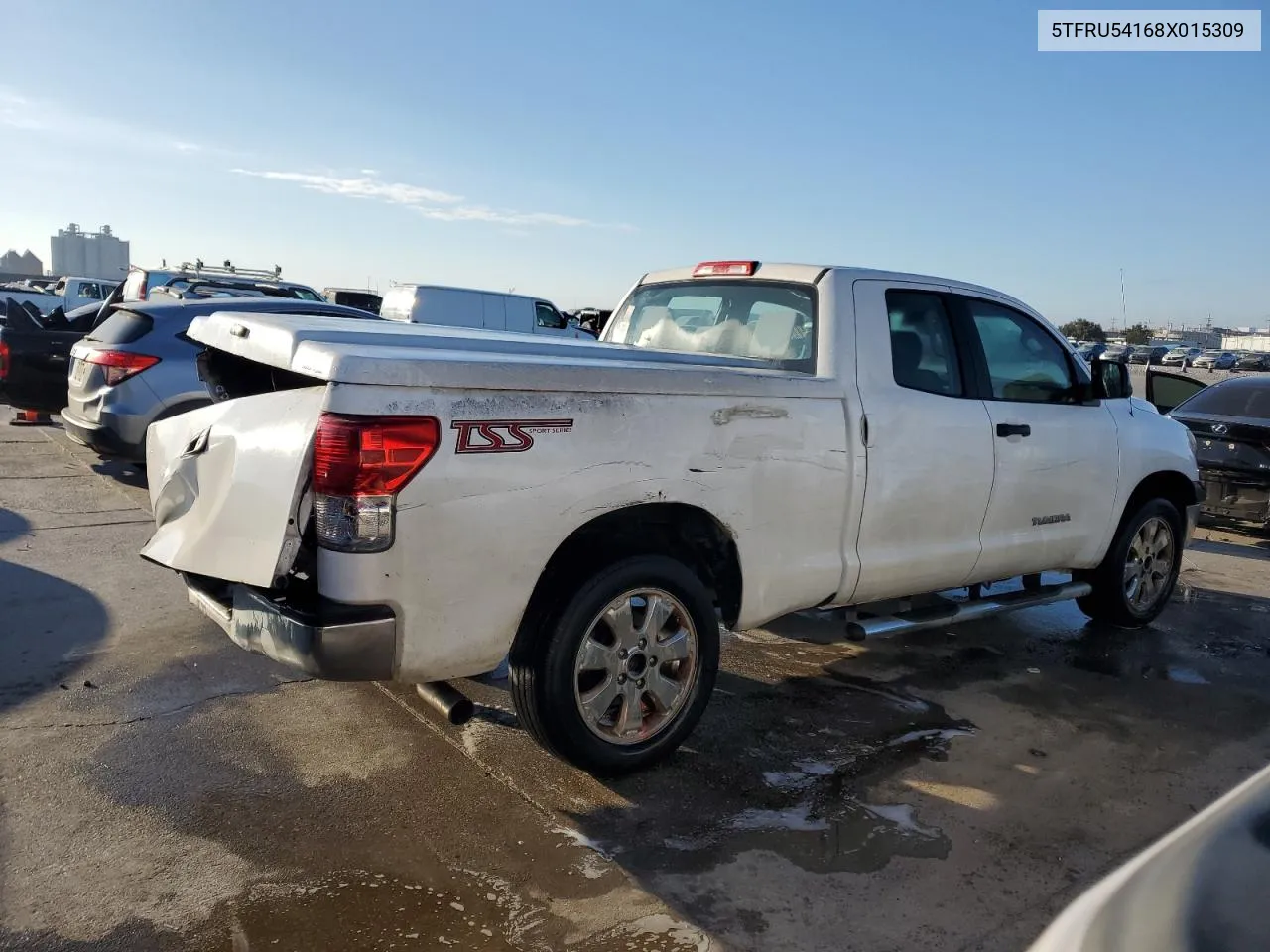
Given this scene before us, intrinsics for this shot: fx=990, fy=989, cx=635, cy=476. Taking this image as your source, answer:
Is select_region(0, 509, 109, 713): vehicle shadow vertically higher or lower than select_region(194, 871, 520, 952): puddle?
higher

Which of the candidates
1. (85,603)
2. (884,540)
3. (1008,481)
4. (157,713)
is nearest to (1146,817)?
(884,540)

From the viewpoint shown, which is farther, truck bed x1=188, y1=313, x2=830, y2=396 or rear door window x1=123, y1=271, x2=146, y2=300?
rear door window x1=123, y1=271, x2=146, y2=300

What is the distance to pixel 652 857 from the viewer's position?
3.27m

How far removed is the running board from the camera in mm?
→ 4605

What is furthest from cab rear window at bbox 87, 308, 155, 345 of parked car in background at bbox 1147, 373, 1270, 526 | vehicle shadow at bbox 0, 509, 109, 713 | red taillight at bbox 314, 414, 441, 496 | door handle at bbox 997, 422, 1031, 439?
parked car in background at bbox 1147, 373, 1270, 526

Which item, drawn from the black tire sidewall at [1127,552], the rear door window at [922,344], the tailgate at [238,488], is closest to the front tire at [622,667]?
the tailgate at [238,488]

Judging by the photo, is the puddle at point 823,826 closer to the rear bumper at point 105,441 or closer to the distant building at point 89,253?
the rear bumper at point 105,441

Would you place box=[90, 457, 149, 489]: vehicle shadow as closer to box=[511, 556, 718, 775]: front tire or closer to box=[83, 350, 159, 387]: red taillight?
box=[83, 350, 159, 387]: red taillight

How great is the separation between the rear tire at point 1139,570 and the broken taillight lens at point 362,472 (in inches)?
183

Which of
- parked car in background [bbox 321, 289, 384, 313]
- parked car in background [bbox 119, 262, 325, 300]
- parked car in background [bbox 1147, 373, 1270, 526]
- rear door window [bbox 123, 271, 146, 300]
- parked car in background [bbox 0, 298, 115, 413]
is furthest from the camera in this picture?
parked car in background [bbox 321, 289, 384, 313]

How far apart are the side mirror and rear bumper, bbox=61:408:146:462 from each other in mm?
6833

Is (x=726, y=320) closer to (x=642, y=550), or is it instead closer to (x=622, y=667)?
(x=642, y=550)

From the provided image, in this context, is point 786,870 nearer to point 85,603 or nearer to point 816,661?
point 816,661

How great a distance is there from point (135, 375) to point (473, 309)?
11431mm
